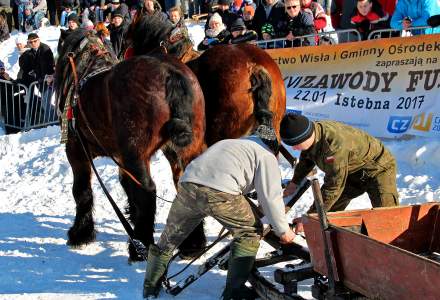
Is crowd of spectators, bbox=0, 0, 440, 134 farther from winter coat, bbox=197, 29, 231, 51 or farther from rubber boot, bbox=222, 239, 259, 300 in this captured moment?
rubber boot, bbox=222, 239, 259, 300

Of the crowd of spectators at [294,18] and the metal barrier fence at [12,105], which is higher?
the crowd of spectators at [294,18]

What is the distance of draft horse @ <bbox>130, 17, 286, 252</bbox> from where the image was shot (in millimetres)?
5043

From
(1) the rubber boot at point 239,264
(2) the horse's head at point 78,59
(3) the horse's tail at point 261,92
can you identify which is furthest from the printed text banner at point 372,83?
(1) the rubber boot at point 239,264

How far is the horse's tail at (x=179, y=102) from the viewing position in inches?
184

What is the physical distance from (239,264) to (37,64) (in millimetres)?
8028

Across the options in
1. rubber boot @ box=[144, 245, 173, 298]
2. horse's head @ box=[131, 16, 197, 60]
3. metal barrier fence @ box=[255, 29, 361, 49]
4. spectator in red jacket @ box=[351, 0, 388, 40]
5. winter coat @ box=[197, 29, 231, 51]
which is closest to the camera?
rubber boot @ box=[144, 245, 173, 298]

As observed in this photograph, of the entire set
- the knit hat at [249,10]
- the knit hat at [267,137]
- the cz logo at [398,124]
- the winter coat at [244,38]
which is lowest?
the cz logo at [398,124]

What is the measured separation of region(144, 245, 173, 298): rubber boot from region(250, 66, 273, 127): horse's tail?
146 cm

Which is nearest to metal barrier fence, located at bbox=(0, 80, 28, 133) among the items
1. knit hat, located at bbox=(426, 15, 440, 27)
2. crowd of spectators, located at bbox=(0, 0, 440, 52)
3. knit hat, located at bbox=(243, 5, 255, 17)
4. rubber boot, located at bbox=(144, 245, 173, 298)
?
crowd of spectators, located at bbox=(0, 0, 440, 52)

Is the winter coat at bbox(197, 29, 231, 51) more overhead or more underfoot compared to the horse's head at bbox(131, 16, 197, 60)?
more underfoot

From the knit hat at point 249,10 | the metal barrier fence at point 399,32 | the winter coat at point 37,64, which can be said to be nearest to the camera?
the metal barrier fence at point 399,32

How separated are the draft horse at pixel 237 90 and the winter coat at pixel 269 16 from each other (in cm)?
387

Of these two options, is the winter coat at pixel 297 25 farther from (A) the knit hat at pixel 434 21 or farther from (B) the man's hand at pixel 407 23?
(A) the knit hat at pixel 434 21

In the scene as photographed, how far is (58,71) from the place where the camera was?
5.93 meters
